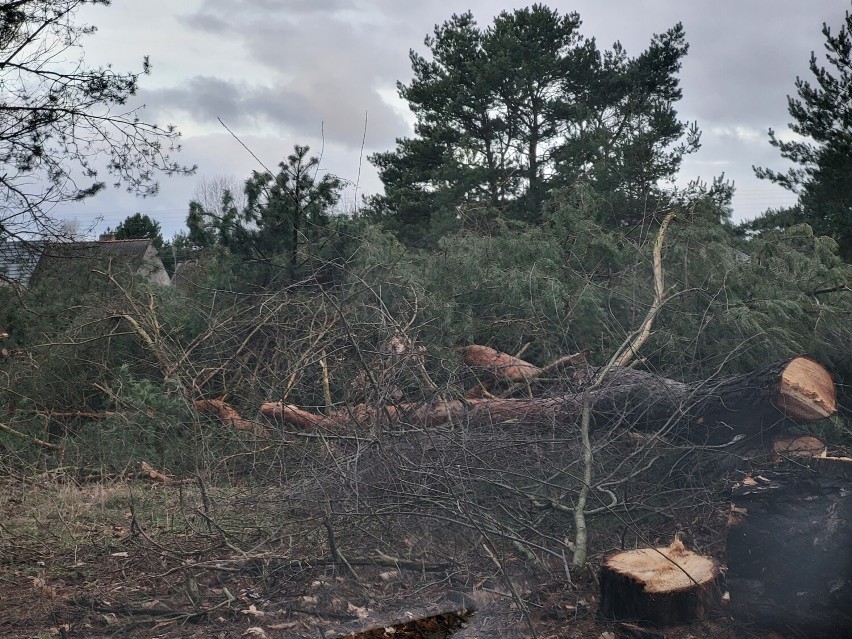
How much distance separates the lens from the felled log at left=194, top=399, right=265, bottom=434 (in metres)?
6.29

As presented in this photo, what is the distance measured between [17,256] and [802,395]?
5863mm

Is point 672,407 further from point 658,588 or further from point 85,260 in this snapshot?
point 85,260

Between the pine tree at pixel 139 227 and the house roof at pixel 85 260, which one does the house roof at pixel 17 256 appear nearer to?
the house roof at pixel 85 260

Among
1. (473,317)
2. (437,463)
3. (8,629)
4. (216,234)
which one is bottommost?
(8,629)

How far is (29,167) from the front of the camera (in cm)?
654

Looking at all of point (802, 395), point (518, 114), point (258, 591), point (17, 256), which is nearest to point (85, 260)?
point (17, 256)

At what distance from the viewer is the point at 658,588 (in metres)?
3.44

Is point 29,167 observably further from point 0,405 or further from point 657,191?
point 657,191

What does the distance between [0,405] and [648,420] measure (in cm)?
553

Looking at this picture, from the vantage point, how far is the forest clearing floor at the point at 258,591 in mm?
3629

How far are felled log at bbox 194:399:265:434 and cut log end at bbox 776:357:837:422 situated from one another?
3624 mm

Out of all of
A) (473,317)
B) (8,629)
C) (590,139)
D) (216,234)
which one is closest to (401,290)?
(473,317)

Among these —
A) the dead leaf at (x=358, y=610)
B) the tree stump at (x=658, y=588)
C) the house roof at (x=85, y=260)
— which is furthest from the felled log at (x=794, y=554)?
the house roof at (x=85, y=260)

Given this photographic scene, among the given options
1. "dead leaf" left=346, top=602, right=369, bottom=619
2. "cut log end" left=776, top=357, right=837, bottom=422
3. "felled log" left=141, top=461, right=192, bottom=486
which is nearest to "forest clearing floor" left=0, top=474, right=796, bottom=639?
"dead leaf" left=346, top=602, right=369, bottom=619
